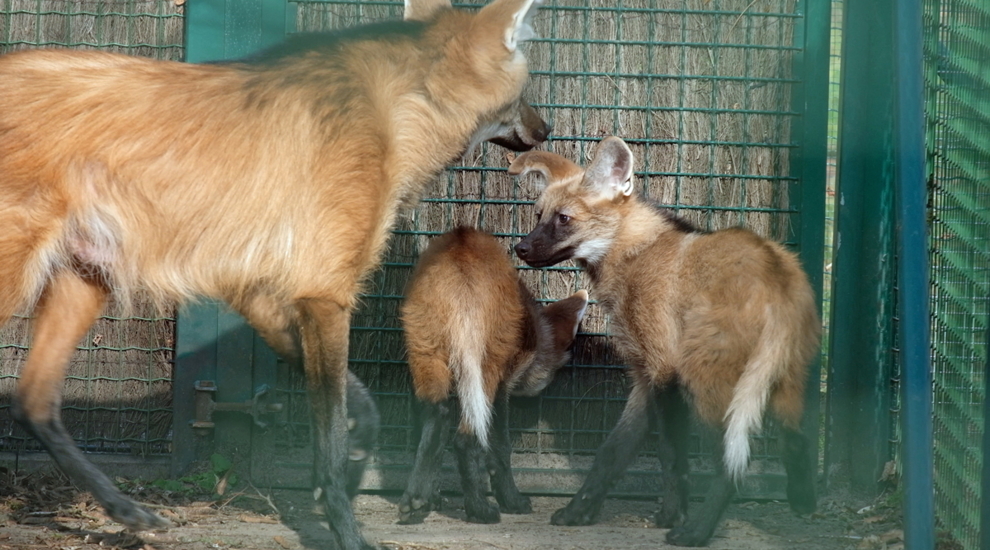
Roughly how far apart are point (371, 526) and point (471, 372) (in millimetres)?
685

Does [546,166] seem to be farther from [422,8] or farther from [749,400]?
[749,400]

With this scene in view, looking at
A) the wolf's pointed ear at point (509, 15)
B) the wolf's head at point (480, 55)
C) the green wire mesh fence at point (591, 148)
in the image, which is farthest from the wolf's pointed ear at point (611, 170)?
the wolf's pointed ear at point (509, 15)

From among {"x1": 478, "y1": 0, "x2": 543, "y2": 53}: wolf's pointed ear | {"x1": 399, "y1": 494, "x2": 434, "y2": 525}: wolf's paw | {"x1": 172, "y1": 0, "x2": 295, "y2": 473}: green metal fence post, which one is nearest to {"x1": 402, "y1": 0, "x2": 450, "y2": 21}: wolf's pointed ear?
{"x1": 478, "y1": 0, "x2": 543, "y2": 53}: wolf's pointed ear

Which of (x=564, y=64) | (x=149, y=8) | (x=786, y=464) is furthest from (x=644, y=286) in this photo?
→ (x=149, y=8)

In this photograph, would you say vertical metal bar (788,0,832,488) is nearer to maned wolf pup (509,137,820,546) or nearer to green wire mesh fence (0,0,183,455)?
maned wolf pup (509,137,820,546)

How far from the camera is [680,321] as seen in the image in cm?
336

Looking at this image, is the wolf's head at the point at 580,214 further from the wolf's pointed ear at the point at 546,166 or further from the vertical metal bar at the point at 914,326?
the vertical metal bar at the point at 914,326

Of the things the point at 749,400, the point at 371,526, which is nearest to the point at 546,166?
the point at 749,400

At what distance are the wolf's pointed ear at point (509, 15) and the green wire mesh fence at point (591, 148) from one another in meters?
0.74

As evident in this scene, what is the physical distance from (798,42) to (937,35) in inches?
27.5

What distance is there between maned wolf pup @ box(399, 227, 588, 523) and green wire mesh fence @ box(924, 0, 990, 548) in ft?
4.87

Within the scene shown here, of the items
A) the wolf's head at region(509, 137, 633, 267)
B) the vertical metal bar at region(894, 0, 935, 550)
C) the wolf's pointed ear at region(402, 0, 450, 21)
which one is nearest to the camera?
the vertical metal bar at region(894, 0, 935, 550)

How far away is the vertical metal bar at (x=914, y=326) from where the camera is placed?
2.33 metres

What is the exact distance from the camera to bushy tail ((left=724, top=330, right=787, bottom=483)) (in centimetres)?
303
